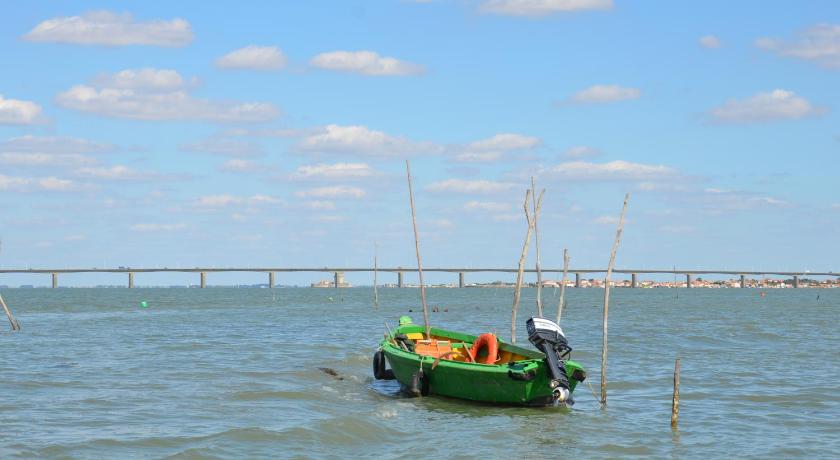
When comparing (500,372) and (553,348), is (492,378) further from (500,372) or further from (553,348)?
(553,348)

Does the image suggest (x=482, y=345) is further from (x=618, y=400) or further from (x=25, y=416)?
(x=25, y=416)

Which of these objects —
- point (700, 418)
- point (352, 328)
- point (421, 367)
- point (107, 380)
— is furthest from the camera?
point (352, 328)

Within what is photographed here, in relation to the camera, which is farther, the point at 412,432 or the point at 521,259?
the point at 521,259

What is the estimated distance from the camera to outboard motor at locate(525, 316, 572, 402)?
966 inches

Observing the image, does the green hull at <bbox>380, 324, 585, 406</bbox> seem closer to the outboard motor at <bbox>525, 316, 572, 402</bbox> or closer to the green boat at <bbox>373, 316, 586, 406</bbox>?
→ the green boat at <bbox>373, 316, 586, 406</bbox>

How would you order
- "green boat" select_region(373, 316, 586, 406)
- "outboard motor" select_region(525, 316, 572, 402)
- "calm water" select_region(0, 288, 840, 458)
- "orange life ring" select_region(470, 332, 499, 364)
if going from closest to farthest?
"calm water" select_region(0, 288, 840, 458)
"outboard motor" select_region(525, 316, 572, 402)
"green boat" select_region(373, 316, 586, 406)
"orange life ring" select_region(470, 332, 499, 364)

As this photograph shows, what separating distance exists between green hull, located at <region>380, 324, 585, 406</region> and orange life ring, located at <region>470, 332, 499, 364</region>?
58 cm

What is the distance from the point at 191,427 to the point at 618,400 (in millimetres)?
11394

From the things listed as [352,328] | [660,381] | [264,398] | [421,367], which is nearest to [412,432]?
[421,367]

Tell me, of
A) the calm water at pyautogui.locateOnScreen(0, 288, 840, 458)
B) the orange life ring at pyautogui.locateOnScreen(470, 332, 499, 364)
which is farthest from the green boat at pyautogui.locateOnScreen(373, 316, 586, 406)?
the calm water at pyautogui.locateOnScreen(0, 288, 840, 458)

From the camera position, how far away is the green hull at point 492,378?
25031 millimetres

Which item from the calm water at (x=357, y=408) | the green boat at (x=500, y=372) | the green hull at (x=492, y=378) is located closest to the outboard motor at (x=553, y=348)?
the green boat at (x=500, y=372)

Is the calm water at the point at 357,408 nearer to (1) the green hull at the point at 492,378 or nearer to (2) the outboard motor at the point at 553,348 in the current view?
(1) the green hull at the point at 492,378

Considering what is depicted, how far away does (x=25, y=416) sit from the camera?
24391 mm
